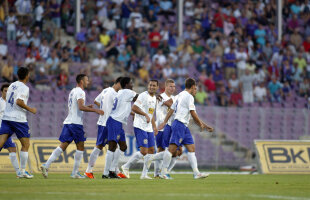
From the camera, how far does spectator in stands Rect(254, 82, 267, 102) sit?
2770 centimetres

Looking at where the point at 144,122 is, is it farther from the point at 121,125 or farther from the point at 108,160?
the point at 108,160

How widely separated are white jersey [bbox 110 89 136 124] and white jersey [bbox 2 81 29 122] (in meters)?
2.16

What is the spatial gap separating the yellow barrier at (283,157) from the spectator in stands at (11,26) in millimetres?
10370

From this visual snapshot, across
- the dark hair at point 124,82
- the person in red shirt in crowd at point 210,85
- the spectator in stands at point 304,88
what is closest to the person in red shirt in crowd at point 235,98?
the person in red shirt in crowd at point 210,85

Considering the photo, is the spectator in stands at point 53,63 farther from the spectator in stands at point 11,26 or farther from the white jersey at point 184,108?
the white jersey at point 184,108

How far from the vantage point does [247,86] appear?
2766cm

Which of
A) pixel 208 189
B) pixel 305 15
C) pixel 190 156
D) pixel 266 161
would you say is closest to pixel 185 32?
pixel 305 15

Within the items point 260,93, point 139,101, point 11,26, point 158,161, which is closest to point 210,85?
point 260,93

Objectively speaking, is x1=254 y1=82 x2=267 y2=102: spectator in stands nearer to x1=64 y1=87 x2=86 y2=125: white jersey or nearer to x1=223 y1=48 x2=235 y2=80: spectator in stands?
x1=223 y1=48 x2=235 y2=80: spectator in stands

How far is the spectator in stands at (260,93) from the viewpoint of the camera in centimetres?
2770

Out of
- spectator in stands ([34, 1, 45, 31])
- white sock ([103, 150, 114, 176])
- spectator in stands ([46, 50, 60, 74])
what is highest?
spectator in stands ([34, 1, 45, 31])

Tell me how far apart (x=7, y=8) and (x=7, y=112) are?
1249cm

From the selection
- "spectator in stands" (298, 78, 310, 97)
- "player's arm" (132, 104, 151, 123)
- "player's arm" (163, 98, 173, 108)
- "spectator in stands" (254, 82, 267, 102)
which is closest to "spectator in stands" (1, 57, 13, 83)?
"player's arm" (163, 98, 173, 108)

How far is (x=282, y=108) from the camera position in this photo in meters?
26.6
